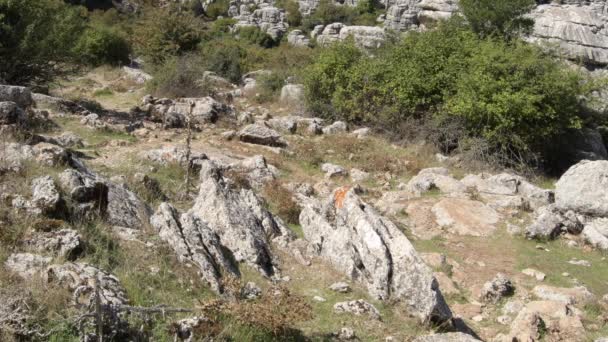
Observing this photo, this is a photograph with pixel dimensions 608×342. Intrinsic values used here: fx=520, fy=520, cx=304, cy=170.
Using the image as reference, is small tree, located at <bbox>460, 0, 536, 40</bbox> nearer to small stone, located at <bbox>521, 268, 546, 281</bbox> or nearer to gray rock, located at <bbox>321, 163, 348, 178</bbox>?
gray rock, located at <bbox>321, 163, 348, 178</bbox>

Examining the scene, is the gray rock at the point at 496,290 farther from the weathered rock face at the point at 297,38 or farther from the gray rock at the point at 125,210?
the weathered rock face at the point at 297,38

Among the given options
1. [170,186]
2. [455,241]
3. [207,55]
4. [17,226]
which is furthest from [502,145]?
[207,55]

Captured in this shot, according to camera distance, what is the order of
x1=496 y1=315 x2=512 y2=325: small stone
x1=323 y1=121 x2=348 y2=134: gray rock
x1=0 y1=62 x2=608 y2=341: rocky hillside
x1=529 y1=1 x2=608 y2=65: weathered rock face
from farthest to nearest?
x1=529 y1=1 x2=608 y2=65: weathered rock face
x1=323 y1=121 x2=348 y2=134: gray rock
x1=496 y1=315 x2=512 y2=325: small stone
x1=0 y1=62 x2=608 y2=341: rocky hillside

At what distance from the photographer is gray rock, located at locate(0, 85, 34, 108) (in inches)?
392

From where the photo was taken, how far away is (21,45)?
1223 cm

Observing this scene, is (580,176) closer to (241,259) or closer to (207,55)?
(241,259)

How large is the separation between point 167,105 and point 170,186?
696cm

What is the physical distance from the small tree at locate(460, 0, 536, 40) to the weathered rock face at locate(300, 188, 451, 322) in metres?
14.4

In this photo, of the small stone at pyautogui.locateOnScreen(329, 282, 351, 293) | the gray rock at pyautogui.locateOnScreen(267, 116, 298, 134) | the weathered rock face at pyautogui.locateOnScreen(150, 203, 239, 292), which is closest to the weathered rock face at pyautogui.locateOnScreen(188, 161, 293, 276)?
the weathered rock face at pyautogui.locateOnScreen(150, 203, 239, 292)

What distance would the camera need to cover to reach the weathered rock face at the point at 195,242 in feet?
15.8

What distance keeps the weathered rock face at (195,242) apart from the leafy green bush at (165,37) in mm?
17161

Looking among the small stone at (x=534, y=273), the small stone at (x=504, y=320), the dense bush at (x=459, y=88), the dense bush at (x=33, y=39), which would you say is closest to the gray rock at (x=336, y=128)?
the dense bush at (x=459, y=88)

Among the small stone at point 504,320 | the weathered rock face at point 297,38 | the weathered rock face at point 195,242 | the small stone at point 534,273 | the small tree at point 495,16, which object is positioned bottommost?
the weathered rock face at point 297,38

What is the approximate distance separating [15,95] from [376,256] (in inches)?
324
